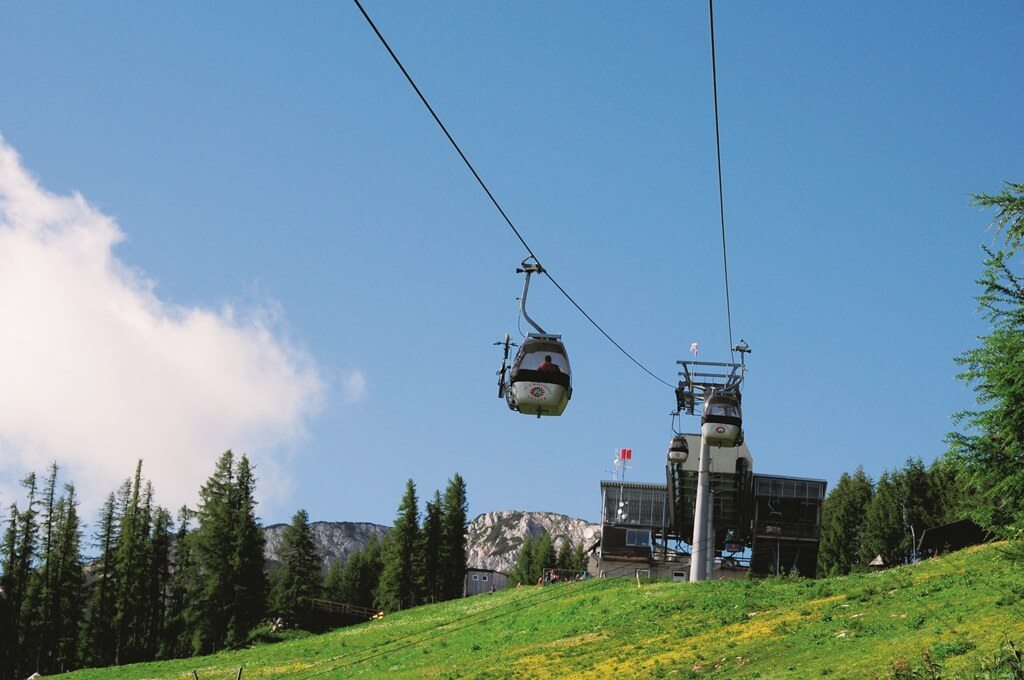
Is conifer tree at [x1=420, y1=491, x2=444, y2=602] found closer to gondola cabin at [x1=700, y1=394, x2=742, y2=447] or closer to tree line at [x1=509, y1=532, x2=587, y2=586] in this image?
tree line at [x1=509, y1=532, x2=587, y2=586]

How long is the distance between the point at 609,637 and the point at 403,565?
64.0 meters

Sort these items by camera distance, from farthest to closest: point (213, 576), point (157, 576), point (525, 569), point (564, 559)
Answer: point (564, 559)
point (525, 569)
point (157, 576)
point (213, 576)

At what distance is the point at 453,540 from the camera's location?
112 meters

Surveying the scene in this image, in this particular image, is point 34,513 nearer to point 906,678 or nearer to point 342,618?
point 342,618

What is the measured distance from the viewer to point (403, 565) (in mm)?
104938

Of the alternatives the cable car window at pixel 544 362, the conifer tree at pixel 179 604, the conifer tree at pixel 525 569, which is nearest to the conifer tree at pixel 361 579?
the conifer tree at pixel 525 569

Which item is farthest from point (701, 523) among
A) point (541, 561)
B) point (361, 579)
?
point (541, 561)

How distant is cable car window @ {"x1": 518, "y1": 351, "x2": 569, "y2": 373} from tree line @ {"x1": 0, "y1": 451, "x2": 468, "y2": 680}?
61.3m

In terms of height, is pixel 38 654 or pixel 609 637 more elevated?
pixel 609 637

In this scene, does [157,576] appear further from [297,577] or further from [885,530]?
[885,530]

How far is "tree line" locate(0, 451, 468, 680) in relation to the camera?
8112 cm

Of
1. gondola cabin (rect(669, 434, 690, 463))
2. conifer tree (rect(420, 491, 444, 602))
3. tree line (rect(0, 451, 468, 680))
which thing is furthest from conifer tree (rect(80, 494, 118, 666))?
gondola cabin (rect(669, 434, 690, 463))

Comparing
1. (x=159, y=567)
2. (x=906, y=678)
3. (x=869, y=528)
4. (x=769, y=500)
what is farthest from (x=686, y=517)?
(x=906, y=678)

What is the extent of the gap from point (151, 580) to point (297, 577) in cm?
1384
